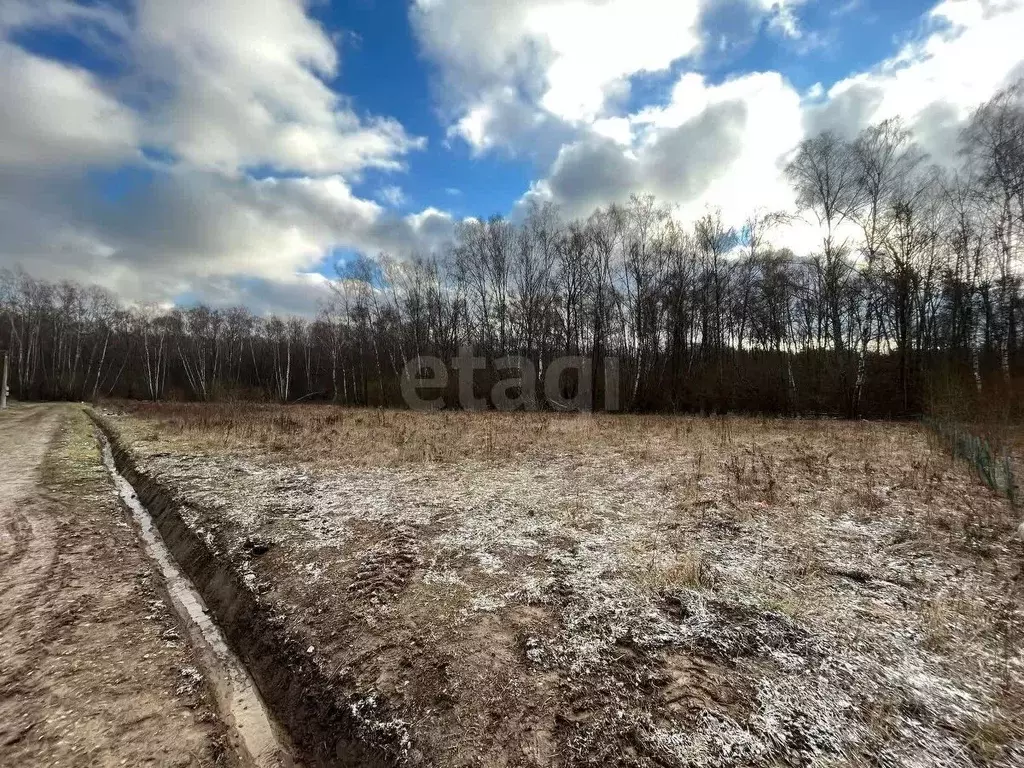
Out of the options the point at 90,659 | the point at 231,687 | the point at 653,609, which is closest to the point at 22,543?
the point at 90,659

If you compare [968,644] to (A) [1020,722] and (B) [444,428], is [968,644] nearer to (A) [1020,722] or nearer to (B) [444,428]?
(A) [1020,722]

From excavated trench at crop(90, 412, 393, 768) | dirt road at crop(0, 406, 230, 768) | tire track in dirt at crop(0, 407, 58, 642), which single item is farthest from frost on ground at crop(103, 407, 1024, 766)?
tire track in dirt at crop(0, 407, 58, 642)

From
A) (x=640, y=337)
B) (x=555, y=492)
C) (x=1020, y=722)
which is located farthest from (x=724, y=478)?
(x=640, y=337)

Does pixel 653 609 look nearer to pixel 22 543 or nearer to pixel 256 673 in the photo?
pixel 256 673

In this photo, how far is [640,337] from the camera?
2772cm

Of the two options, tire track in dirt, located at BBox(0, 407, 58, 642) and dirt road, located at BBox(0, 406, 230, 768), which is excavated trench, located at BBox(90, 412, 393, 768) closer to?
dirt road, located at BBox(0, 406, 230, 768)

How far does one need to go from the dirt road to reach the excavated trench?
146mm

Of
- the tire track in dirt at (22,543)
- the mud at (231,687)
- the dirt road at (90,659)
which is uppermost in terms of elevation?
the tire track in dirt at (22,543)

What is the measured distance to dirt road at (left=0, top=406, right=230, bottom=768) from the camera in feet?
7.04

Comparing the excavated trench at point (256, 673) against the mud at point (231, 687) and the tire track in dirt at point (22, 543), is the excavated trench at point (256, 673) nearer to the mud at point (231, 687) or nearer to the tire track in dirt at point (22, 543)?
the mud at point (231, 687)

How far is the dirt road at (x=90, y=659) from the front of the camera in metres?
2.15

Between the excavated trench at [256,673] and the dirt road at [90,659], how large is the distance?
15 cm

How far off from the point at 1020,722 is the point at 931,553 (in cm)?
260

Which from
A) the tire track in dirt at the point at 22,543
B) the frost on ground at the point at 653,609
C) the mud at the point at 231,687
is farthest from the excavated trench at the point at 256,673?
the tire track in dirt at the point at 22,543
